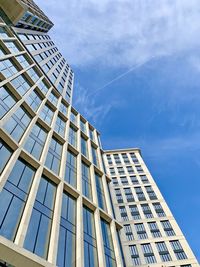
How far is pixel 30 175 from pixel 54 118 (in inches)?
506

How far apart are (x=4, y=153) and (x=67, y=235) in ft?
25.2

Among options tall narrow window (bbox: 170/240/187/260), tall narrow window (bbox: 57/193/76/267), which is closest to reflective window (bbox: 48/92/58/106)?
tall narrow window (bbox: 57/193/76/267)

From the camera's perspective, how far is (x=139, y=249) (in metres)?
38.4

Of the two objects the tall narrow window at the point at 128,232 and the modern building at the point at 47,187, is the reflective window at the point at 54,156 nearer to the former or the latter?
the modern building at the point at 47,187

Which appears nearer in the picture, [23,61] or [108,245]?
[108,245]

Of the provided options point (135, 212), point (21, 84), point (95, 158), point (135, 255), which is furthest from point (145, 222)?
point (21, 84)

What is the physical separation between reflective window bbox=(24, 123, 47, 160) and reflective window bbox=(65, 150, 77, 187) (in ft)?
11.4

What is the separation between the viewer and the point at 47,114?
29734mm

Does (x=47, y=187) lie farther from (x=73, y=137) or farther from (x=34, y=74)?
(x=34, y=74)

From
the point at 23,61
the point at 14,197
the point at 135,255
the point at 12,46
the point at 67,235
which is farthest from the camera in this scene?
the point at 135,255

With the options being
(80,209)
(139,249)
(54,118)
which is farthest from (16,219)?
(139,249)

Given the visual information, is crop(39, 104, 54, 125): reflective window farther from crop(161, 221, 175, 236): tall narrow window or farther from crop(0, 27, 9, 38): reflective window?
crop(161, 221, 175, 236): tall narrow window

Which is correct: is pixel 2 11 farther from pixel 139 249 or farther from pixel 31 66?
pixel 139 249

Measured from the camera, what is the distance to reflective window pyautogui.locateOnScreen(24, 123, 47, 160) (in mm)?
21125
